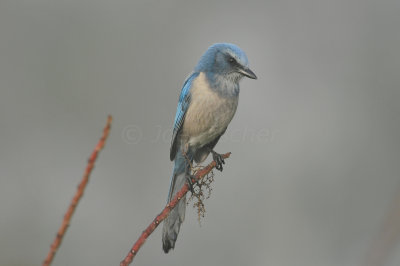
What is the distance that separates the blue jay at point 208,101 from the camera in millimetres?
4836

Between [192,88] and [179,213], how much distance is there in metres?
1.32

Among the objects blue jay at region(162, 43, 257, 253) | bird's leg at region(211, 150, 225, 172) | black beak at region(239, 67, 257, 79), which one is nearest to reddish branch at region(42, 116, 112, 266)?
bird's leg at region(211, 150, 225, 172)

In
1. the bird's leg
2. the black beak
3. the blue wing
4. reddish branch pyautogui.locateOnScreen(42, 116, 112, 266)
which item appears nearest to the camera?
reddish branch pyautogui.locateOnScreen(42, 116, 112, 266)

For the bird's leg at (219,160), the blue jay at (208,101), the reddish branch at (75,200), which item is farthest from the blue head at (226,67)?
the reddish branch at (75,200)

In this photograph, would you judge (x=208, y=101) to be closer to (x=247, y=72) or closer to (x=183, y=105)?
(x=183, y=105)

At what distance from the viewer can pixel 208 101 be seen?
486 cm

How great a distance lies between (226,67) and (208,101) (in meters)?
0.36

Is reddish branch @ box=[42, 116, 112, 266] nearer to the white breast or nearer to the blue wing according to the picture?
the white breast

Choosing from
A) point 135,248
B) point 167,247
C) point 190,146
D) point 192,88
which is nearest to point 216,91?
point 192,88

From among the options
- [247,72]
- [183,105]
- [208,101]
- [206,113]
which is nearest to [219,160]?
[206,113]

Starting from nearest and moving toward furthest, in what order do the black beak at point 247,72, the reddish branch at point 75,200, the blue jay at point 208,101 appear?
1. the reddish branch at point 75,200
2. the black beak at point 247,72
3. the blue jay at point 208,101

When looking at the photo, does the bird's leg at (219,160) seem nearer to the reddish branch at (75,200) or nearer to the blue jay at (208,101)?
the blue jay at (208,101)

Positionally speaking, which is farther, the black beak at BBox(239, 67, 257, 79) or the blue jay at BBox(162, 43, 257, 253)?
the blue jay at BBox(162, 43, 257, 253)

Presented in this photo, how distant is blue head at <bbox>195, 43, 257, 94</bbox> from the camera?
4820 millimetres
